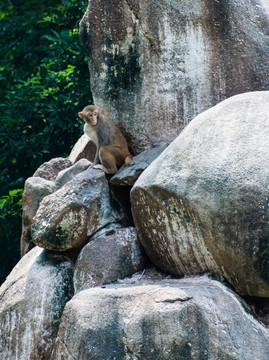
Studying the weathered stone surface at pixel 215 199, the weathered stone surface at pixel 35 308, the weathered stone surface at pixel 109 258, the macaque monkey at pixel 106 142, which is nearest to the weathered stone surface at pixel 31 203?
the macaque monkey at pixel 106 142

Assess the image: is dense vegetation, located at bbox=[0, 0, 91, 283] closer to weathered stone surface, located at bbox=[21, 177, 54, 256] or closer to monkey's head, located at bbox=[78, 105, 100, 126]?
weathered stone surface, located at bbox=[21, 177, 54, 256]

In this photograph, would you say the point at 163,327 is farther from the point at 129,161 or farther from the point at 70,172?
the point at 70,172

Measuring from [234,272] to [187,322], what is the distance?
2.27ft

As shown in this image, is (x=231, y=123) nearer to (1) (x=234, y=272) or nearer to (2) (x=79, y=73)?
(1) (x=234, y=272)

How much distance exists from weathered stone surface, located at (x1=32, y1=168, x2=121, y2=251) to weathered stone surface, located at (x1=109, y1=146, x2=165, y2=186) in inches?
10.1

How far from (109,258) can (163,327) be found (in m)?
1.46

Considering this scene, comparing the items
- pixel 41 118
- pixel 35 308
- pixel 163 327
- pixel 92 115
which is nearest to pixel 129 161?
pixel 92 115

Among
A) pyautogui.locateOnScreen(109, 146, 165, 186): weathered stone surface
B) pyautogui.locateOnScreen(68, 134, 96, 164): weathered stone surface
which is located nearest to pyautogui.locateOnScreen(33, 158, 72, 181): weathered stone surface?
pyautogui.locateOnScreen(68, 134, 96, 164): weathered stone surface

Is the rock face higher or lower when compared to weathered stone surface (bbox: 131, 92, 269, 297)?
higher

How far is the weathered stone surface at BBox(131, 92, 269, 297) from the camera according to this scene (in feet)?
19.4

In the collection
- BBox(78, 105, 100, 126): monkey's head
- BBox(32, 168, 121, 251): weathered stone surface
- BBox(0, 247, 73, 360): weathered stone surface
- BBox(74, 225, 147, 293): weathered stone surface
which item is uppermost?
BBox(78, 105, 100, 126): monkey's head

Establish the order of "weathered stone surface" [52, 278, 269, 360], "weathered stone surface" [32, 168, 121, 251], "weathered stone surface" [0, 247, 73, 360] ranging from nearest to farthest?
"weathered stone surface" [52, 278, 269, 360] < "weathered stone surface" [0, 247, 73, 360] < "weathered stone surface" [32, 168, 121, 251]

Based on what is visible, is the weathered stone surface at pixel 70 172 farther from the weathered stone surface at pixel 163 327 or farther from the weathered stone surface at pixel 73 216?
the weathered stone surface at pixel 163 327

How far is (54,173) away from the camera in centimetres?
940
